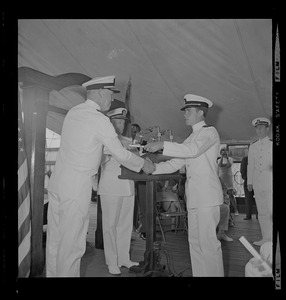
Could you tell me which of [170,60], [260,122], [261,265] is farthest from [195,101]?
[261,265]

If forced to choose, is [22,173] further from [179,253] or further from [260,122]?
[260,122]

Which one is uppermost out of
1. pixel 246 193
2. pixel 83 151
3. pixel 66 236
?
pixel 83 151

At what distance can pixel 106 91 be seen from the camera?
7.07 ft

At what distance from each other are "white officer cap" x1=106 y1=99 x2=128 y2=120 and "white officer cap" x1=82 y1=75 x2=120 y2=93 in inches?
3.7

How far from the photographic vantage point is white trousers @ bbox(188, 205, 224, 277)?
208 centimetres

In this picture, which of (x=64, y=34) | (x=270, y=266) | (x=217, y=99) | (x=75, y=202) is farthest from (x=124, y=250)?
(x=64, y=34)

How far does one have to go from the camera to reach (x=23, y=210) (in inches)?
83.7

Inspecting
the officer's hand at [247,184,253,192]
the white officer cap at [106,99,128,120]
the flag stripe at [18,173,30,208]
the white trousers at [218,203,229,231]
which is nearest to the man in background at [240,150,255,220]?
the officer's hand at [247,184,253,192]

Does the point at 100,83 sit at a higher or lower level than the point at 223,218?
higher

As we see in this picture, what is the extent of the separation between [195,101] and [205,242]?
2.97 feet

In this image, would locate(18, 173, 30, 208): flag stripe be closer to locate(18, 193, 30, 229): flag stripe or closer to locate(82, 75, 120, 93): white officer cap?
locate(18, 193, 30, 229): flag stripe

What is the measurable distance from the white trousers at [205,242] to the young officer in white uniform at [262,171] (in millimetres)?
285
